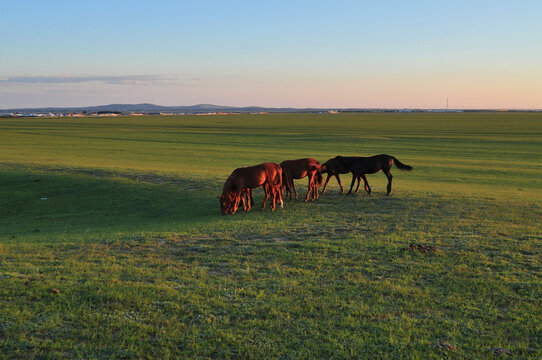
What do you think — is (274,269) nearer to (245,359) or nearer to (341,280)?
(341,280)

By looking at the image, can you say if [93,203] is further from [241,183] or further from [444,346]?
[444,346]

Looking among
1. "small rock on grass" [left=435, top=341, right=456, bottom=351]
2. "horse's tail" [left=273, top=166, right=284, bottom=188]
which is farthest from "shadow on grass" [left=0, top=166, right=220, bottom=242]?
"small rock on grass" [left=435, top=341, right=456, bottom=351]

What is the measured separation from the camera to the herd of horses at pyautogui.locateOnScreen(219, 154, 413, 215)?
15938mm

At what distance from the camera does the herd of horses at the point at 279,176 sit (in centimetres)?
1594

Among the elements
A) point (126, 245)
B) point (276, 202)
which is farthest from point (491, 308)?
point (276, 202)

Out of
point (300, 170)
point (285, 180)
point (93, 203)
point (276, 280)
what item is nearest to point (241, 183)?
point (285, 180)

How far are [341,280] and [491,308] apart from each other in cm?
254

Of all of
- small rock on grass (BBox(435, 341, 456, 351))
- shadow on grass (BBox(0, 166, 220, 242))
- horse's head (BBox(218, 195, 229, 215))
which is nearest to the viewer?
small rock on grass (BBox(435, 341, 456, 351))

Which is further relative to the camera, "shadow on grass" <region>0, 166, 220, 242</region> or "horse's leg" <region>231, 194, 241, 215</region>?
"horse's leg" <region>231, 194, 241, 215</region>

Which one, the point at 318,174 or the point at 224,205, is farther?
the point at 318,174

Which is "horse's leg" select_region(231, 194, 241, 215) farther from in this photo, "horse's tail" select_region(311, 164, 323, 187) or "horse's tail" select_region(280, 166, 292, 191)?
"horse's tail" select_region(311, 164, 323, 187)

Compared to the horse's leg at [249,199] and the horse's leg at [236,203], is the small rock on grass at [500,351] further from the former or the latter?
the horse's leg at [249,199]

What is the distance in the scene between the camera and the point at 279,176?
54.9 feet

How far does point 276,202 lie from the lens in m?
17.2
